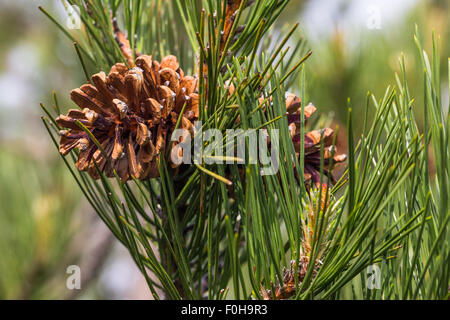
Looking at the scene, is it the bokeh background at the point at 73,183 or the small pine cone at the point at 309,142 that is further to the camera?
the bokeh background at the point at 73,183

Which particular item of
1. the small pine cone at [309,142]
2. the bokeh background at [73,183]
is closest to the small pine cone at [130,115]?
the small pine cone at [309,142]

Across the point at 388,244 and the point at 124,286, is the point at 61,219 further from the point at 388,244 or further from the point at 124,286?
the point at 388,244

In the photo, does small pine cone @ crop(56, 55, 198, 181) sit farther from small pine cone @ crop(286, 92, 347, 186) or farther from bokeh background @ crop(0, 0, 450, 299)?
bokeh background @ crop(0, 0, 450, 299)

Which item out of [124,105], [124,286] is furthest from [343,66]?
[124,286]

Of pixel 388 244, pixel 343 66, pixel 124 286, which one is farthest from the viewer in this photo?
pixel 124 286

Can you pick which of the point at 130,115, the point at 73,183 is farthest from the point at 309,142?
the point at 73,183

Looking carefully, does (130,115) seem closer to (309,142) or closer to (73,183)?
(309,142)

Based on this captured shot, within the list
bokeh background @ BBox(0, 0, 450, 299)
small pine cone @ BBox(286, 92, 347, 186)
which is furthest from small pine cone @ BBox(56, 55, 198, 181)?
bokeh background @ BBox(0, 0, 450, 299)

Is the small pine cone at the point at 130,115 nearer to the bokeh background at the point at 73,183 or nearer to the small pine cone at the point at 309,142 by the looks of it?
the small pine cone at the point at 309,142
